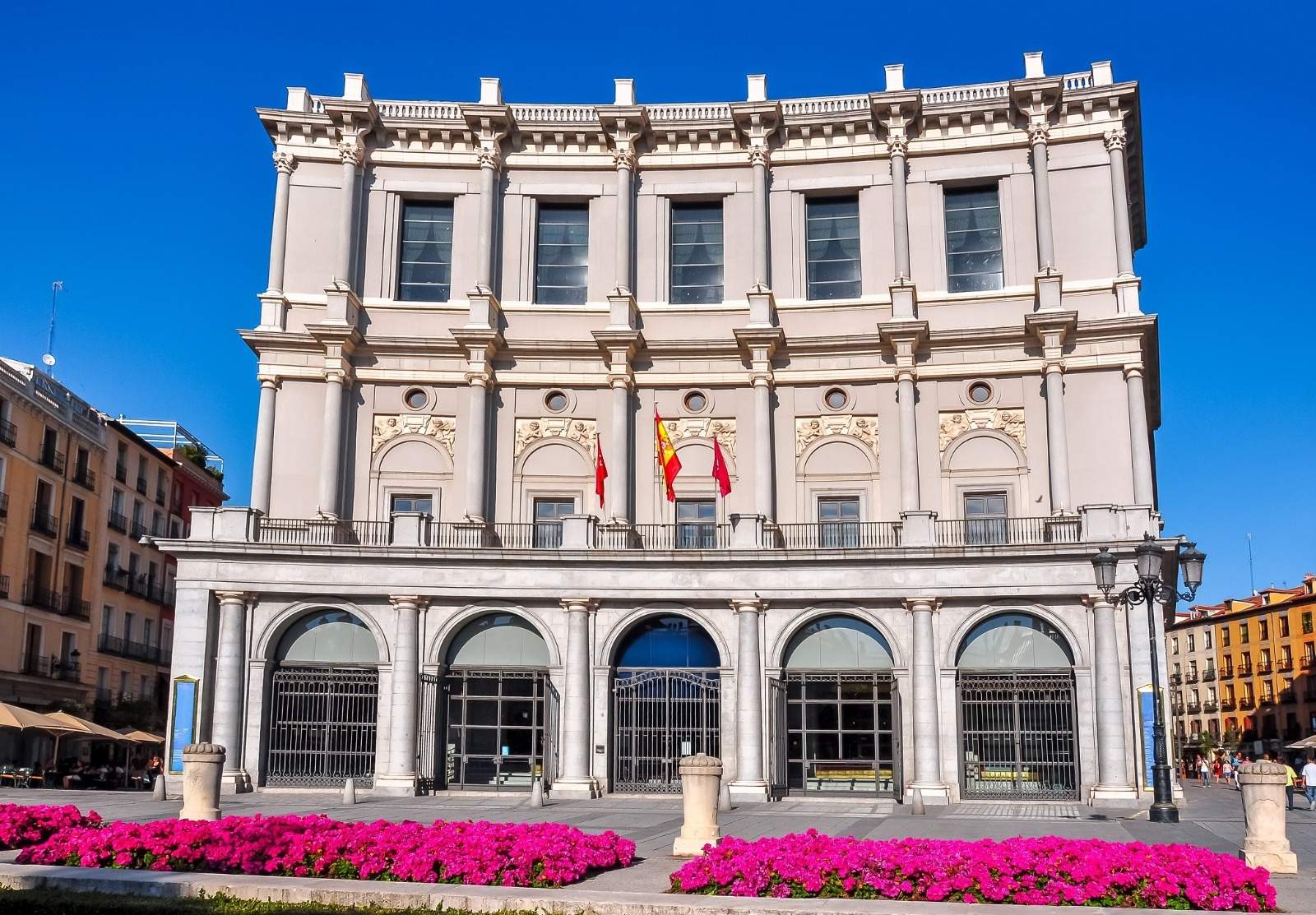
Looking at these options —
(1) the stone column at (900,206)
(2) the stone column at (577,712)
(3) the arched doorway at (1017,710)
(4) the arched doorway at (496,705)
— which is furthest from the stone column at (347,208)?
(3) the arched doorway at (1017,710)

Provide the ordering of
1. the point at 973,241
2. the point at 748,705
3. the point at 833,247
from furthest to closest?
the point at 833,247, the point at 973,241, the point at 748,705

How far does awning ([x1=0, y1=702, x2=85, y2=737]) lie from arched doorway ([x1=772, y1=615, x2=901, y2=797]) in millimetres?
19707

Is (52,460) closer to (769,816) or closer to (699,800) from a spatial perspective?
(769,816)

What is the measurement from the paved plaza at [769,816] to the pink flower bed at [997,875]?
5.73 feet

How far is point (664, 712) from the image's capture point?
1318 inches

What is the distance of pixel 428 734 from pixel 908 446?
15.2m

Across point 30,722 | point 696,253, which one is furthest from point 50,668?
point 696,253

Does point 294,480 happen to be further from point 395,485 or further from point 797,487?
point 797,487

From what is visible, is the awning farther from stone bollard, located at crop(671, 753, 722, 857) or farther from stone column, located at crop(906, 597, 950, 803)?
stone bollard, located at crop(671, 753, 722, 857)

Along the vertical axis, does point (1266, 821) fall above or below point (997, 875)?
above

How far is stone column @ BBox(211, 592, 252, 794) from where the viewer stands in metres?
32.8

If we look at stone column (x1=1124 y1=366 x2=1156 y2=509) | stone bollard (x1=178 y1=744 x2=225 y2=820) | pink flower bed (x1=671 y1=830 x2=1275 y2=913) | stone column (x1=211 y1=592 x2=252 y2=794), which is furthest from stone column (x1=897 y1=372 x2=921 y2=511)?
pink flower bed (x1=671 y1=830 x2=1275 y2=913)

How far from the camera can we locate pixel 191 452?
71.7 meters

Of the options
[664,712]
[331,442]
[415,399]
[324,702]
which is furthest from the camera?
[415,399]
